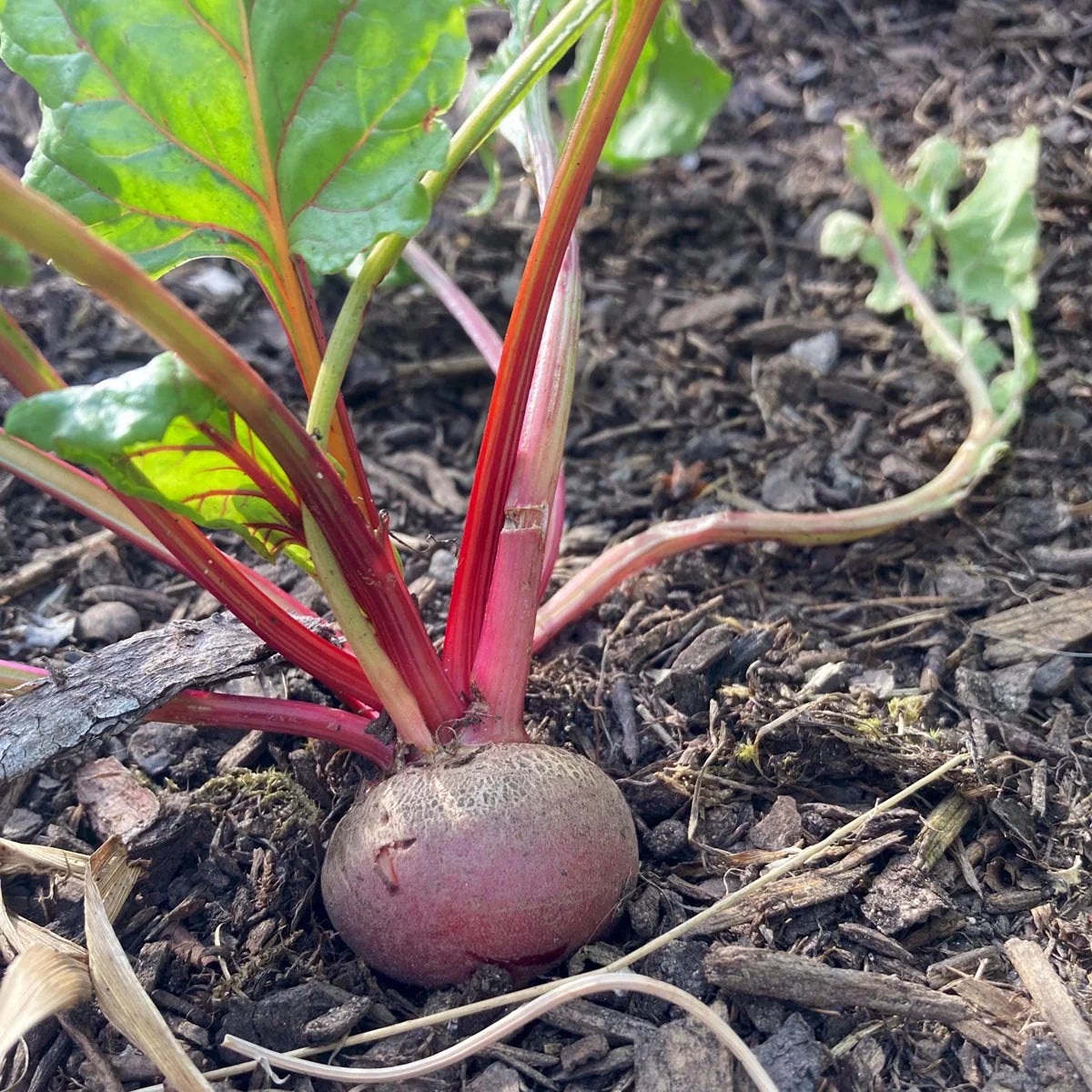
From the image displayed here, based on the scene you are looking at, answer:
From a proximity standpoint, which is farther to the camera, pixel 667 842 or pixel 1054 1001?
pixel 667 842

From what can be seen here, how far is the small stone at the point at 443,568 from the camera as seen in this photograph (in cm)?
224

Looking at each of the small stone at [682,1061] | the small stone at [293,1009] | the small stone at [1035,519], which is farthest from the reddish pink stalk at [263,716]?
the small stone at [1035,519]

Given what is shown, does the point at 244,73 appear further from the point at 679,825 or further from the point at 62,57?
the point at 679,825

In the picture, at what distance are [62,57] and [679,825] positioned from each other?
143cm

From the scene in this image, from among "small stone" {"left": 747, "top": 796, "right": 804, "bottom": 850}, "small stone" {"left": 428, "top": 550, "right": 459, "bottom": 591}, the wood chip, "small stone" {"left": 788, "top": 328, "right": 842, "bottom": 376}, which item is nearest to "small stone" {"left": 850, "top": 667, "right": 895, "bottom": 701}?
"small stone" {"left": 747, "top": 796, "right": 804, "bottom": 850}

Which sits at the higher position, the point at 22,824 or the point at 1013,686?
the point at 22,824

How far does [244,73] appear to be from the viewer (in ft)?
4.80

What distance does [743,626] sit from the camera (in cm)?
205

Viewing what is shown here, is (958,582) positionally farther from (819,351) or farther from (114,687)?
(114,687)

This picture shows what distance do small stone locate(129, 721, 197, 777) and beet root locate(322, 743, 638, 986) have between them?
50 cm

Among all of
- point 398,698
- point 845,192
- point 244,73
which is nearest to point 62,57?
point 244,73

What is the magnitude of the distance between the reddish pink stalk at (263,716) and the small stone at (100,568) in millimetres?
640

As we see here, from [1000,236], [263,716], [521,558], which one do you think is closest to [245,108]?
[521,558]

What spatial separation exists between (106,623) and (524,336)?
3.63 feet
